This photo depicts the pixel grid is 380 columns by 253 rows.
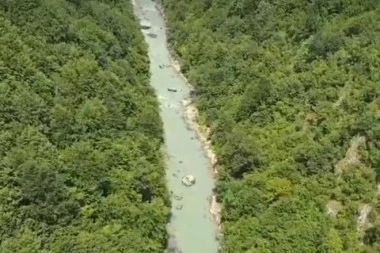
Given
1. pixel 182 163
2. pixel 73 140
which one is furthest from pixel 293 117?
pixel 73 140

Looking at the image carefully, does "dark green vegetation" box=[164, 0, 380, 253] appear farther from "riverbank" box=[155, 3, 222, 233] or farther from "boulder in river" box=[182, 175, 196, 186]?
"boulder in river" box=[182, 175, 196, 186]

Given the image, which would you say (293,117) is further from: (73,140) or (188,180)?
(73,140)

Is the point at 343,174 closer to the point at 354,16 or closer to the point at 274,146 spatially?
the point at 274,146

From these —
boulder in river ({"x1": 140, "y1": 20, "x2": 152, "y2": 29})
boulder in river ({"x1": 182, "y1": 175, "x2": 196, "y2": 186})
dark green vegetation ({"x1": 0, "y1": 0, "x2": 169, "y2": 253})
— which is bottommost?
boulder in river ({"x1": 182, "y1": 175, "x2": 196, "y2": 186})

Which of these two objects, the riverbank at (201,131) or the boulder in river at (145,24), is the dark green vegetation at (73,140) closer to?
the riverbank at (201,131)

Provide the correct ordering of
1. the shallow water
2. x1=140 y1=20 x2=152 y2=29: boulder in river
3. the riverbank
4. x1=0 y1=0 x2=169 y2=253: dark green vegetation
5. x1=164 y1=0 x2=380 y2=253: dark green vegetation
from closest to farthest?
x1=0 y1=0 x2=169 y2=253: dark green vegetation < x1=164 y1=0 x2=380 y2=253: dark green vegetation < the shallow water < the riverbank < x1=140 y1=20 x2=152 y2=29: boulder in river

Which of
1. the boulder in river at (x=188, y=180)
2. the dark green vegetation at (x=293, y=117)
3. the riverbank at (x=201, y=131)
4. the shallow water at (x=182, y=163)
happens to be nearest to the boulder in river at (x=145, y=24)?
the shallow water at (x=182, y=163)

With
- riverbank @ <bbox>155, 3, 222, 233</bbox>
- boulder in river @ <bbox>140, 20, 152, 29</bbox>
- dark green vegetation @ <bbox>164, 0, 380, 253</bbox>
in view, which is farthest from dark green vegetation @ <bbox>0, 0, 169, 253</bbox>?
boulder in river @ <bbox>140, 20, 152, 29</bbox>
